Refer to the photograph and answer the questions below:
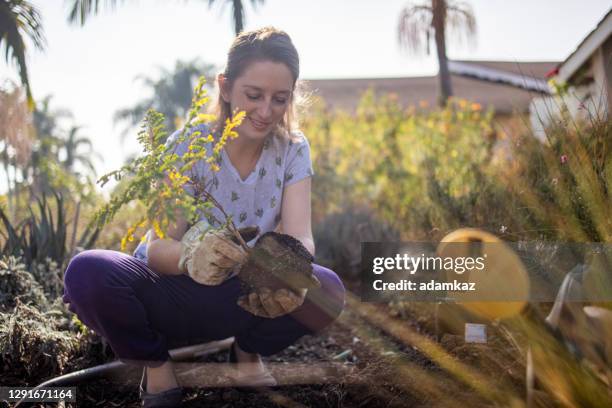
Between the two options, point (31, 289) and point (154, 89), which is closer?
point (31, 289)

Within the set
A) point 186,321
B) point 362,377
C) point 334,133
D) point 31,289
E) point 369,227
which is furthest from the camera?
point 334,133

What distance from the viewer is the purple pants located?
218cm

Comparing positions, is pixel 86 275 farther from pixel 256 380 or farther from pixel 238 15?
pixel 238 15

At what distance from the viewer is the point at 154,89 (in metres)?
29.0

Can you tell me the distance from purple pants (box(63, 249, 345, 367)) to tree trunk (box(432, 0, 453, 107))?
9472 mm

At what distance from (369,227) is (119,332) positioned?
330cm

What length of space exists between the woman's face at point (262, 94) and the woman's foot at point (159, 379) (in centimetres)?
98

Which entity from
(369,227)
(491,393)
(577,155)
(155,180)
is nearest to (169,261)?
(155,180)

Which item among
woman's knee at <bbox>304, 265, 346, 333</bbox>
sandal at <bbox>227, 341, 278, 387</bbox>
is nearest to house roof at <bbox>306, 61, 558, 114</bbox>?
woman's knee at <bbox>304, 265, 346, 333</bbox>

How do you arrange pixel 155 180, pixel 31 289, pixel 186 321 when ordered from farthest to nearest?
pixel 31 289
pixel 186 321
pixel 155 180

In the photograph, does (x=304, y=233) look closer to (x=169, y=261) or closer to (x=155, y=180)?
(x=169, y=261)

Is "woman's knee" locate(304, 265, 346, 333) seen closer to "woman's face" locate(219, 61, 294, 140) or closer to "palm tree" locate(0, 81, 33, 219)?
"woman's face" locate(219, 61, 294, 140)

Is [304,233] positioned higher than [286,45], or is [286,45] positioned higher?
[286,45]

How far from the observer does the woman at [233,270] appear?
7.10ft
